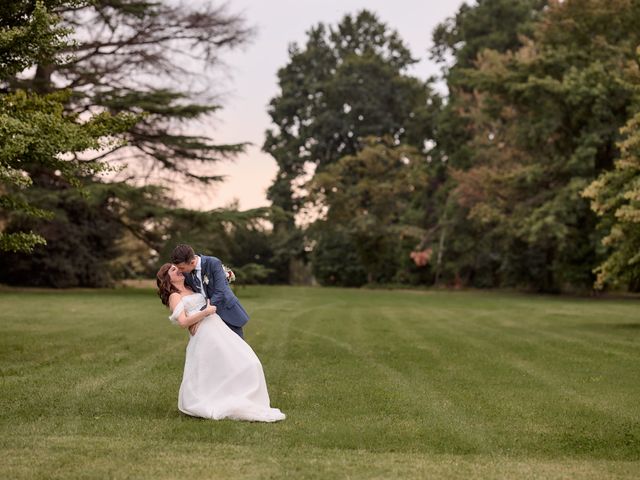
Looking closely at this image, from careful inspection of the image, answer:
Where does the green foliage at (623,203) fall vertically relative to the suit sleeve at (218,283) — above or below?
above

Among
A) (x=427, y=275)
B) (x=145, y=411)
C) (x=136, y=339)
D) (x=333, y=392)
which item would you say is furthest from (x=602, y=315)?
(x=427, y=275)

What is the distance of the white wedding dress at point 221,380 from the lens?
8.69 metres

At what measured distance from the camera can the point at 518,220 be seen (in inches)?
1524

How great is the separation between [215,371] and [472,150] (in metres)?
43.1

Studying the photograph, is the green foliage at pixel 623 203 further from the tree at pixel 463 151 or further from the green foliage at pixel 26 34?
the tree at pixel 463 151

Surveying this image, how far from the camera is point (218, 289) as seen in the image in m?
9.17

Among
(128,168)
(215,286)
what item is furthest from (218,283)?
(128,168)

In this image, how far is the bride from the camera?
343 inches

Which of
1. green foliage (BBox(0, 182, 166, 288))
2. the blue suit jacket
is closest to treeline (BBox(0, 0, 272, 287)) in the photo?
green foliage (BBox(0, 182, 166, 288))

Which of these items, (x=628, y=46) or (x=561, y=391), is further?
(x=628, y=46)

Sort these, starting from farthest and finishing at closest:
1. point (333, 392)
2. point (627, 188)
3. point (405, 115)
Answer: point (405, 115), point (627, 188), point (333, 392)

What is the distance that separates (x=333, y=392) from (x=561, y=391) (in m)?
3.11

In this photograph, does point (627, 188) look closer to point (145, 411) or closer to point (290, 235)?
point (145, 411)

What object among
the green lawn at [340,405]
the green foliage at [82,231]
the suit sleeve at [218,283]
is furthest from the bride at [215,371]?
the green foliage at [82,231]
